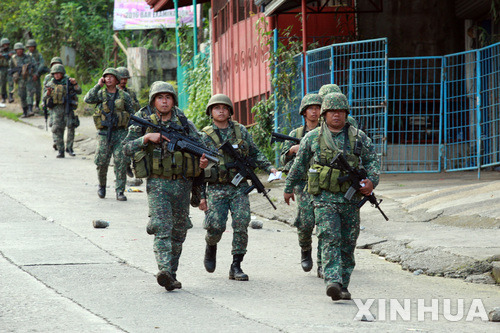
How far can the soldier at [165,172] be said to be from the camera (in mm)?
7398

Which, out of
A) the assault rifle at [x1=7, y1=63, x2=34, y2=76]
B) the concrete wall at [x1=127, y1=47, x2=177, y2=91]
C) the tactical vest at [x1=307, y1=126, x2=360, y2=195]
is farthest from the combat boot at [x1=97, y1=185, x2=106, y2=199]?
the assault rifle at [x1=7, y1=63, x2=34, y2=76]

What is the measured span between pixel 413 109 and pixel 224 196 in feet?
23.0

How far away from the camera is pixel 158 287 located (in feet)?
24.4

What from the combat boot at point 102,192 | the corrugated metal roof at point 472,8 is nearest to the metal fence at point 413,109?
the corrugated metal roof at point 472,8

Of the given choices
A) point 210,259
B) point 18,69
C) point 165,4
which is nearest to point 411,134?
point 210,259

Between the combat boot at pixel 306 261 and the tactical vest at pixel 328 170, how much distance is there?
4.30 ft

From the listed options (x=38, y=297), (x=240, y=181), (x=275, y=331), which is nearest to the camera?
(x=275, y=331)

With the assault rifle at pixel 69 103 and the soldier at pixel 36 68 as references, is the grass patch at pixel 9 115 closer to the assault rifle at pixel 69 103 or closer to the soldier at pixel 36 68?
the soldier at pixel 36 68

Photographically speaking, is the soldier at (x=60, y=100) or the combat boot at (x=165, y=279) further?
the soldier at (x=60, y=100)

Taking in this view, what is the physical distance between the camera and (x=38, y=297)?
690 cm

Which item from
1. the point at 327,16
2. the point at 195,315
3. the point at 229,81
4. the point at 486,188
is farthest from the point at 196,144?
the point at 229,81

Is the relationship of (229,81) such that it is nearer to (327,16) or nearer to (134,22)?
(327,16)

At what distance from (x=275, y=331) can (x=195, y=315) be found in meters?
0.75

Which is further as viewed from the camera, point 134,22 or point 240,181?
point 134,22
